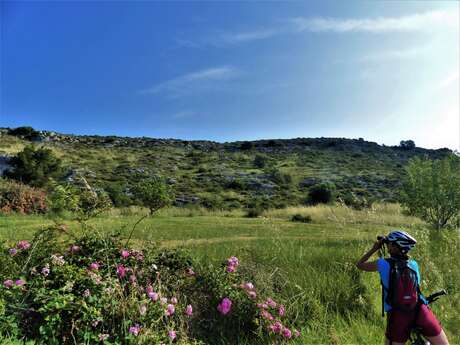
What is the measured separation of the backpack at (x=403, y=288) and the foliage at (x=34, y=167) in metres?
25.4

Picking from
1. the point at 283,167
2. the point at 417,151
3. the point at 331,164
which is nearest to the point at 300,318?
the point at 283,167

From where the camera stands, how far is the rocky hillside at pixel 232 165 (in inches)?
1554

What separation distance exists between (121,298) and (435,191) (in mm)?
12235

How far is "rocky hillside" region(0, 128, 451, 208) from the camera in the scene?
3947cm

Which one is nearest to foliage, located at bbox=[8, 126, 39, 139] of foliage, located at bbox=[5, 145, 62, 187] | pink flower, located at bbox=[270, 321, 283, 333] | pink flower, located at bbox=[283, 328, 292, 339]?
foliage, located at bbox=[5, 145, 62, 187]

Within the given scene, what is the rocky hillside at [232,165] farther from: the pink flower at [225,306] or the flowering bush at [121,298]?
the pink flower at [225,306]

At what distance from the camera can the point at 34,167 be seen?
90.9ft

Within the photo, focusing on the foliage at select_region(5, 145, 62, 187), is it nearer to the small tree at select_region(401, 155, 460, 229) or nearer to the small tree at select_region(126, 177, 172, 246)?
the small tree at select_region(401, 155, 460, 229)

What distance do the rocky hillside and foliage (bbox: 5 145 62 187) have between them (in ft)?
10.3

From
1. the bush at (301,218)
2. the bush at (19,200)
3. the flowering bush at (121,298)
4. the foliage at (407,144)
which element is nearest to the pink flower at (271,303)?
the flowering bush at (121,298)

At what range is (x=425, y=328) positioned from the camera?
3.79m

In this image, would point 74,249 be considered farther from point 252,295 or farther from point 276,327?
point 276,327

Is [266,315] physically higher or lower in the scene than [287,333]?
higher

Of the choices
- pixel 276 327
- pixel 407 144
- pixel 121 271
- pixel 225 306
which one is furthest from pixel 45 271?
pixel 407 144
